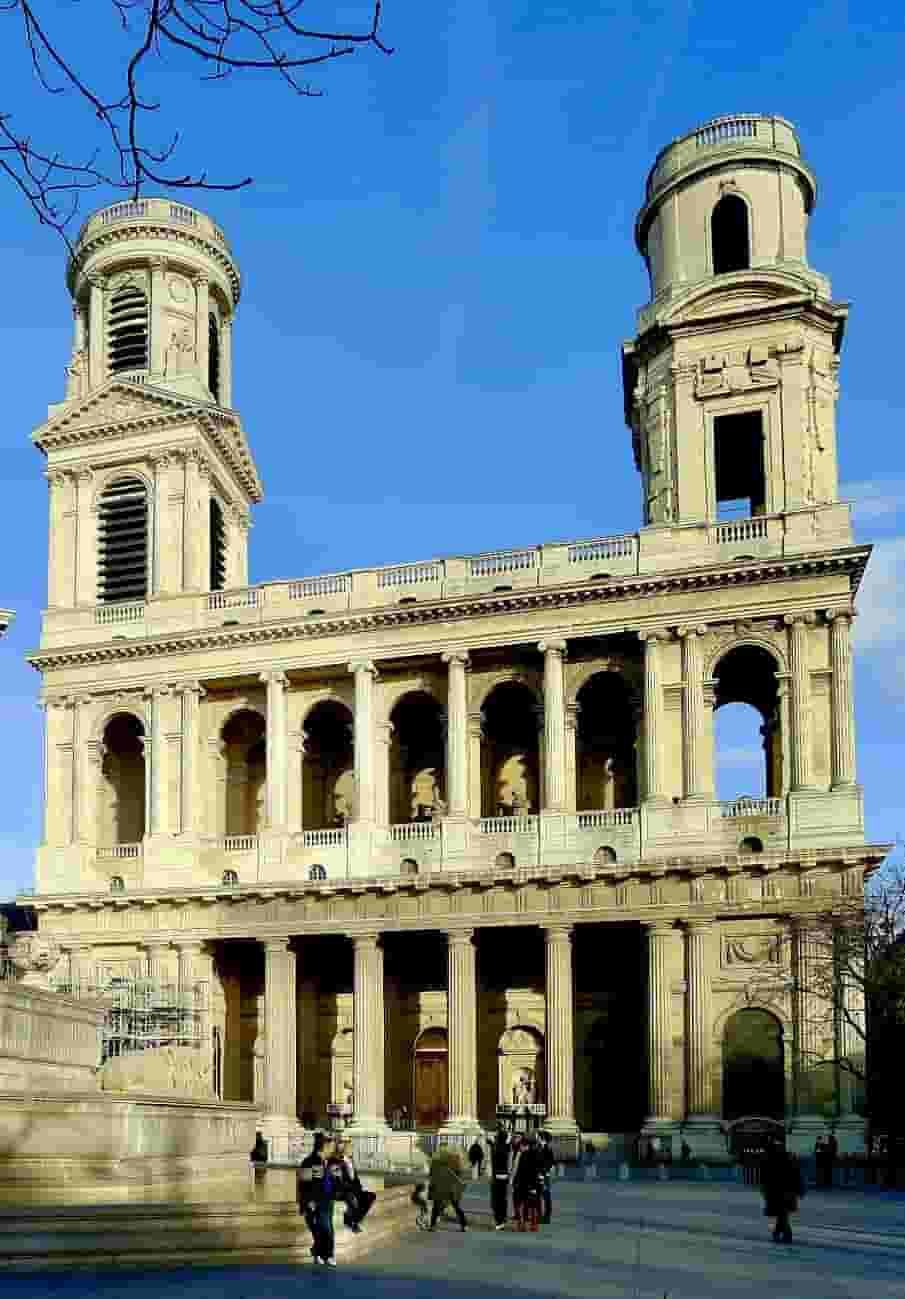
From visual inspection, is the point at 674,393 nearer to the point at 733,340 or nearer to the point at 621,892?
the point at 733,340

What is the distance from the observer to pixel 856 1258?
22.1 metres

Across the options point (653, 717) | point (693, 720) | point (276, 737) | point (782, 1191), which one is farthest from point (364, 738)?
point (782, 1191)

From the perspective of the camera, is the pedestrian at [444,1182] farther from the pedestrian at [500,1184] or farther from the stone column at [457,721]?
the stone column at [457,721]

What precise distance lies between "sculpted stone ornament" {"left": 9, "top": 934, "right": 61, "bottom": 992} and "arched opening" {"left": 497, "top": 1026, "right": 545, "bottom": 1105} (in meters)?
13.5

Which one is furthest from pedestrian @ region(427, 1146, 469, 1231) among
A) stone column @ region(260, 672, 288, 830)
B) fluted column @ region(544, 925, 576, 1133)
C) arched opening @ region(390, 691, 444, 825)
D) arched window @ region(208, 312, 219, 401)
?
arched window @ region(208, 312, 219, 401)

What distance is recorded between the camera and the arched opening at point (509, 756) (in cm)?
5288

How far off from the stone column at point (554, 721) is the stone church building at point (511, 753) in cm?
11

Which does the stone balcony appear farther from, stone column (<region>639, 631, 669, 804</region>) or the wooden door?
the wooden door

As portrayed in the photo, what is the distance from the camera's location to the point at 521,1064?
50.8 m

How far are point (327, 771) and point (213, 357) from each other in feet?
52.8

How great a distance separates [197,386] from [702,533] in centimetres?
1849

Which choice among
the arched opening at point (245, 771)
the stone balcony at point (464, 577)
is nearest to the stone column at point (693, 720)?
the stone balcony at point (464, 577)

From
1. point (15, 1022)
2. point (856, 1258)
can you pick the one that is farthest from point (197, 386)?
point (856, 1258)

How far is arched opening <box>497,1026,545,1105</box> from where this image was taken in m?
50.4
